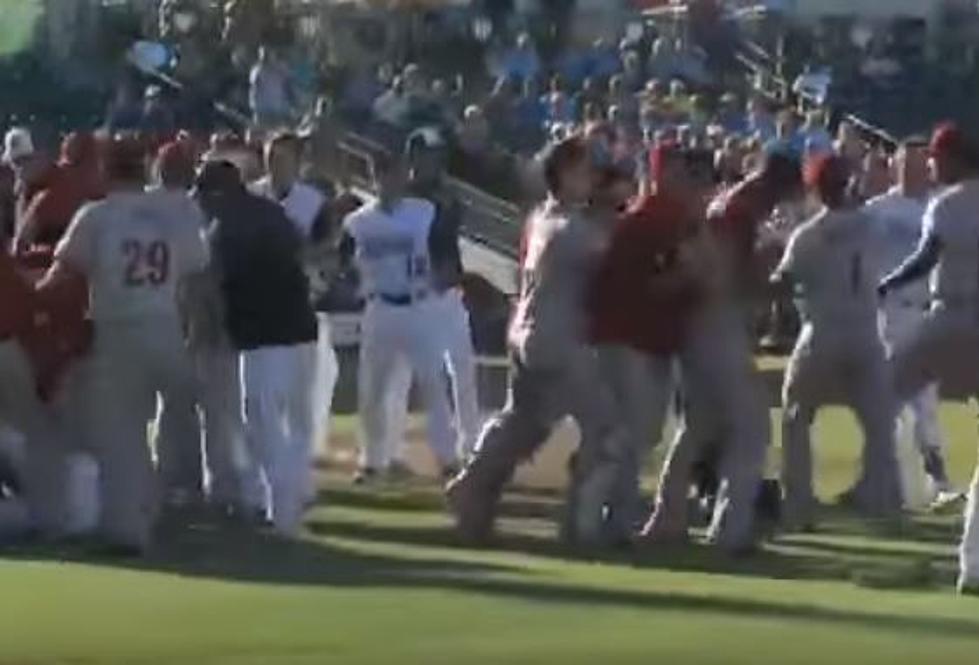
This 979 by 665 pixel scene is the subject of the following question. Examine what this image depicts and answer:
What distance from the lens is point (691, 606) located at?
1352cm

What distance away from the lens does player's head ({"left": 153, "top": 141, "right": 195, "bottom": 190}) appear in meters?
15.9

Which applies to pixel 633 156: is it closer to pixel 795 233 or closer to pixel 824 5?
pixel 795 233

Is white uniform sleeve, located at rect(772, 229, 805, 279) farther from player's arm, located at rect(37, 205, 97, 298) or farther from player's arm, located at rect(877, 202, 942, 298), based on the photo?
player's arm, located at rect(37, 205, 97, 298)

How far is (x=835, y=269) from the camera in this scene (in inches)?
672

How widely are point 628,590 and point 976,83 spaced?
28.9m

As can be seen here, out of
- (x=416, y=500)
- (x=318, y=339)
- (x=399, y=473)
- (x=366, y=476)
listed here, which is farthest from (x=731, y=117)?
(x=318, y=339)

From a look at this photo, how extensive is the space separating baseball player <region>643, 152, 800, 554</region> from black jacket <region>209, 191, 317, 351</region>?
2.22 m

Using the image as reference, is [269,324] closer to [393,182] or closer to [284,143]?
[284,143]

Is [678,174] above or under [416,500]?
above

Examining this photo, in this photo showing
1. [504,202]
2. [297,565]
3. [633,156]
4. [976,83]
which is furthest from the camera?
[976,83]

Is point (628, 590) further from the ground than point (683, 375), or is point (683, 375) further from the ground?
point (683, 375)

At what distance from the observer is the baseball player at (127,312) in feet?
50.3

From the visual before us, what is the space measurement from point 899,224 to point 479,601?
625 cm

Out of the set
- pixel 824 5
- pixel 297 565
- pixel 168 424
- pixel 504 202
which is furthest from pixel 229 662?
pixel 824 5
